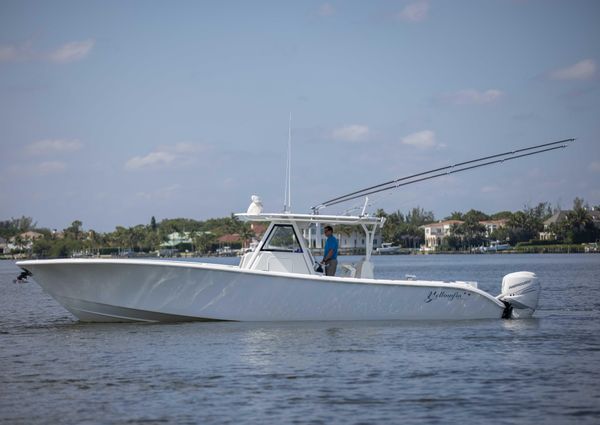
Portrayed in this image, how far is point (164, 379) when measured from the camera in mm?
15594

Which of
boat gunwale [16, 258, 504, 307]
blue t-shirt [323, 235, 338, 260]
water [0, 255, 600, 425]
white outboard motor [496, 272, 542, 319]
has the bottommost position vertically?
water [0, 255, 600, 425]

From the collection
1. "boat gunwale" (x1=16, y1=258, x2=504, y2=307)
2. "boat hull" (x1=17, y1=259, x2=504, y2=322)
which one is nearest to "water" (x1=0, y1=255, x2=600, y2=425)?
"boat hull" (x1=17, y1=259, x2=504, y2=322)

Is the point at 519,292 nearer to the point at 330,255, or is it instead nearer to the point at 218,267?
the point at 330,255

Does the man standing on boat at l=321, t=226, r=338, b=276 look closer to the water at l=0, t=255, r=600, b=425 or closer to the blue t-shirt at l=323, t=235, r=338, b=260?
the blue t-shirt at l=323, t=235, r=338, b=260

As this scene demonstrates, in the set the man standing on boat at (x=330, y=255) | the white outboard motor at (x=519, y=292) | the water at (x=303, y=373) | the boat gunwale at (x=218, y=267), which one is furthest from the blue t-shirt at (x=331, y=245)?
the white outboard motor at (x=519, y=292)

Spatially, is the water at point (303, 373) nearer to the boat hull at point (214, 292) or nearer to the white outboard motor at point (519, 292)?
the boat hull at point (214, 292)

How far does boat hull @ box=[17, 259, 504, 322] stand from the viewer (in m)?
20.5

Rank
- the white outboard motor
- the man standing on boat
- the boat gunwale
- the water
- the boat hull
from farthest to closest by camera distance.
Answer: the white outboard motor
the man standing on boat
the boat hull
the boat gunwale
the water

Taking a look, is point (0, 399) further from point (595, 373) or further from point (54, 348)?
point (595, 373)

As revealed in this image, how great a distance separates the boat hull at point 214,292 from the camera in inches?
809

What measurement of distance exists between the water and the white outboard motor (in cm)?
43

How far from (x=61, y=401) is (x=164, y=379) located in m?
1.96

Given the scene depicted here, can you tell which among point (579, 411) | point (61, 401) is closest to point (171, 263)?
point (61, 401)

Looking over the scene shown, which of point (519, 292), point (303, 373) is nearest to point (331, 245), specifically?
point (519, 292)
